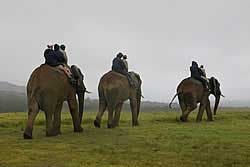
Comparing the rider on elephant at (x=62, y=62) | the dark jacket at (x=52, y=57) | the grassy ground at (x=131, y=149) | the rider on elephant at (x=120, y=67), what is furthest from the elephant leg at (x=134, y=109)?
the dark jacket at (x=52, y=57)

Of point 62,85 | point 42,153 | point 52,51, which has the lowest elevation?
point 42,153

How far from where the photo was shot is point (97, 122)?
2434cm

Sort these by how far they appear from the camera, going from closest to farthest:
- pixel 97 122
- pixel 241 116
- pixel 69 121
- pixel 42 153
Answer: pixel 42 153, pixel 97 122, pixel 69 121, pixel 241 116

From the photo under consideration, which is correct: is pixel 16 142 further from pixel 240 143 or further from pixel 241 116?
pixel 241 116

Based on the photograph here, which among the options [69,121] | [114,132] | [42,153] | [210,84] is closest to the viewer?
[42,153]

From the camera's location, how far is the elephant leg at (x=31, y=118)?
18.8 meters

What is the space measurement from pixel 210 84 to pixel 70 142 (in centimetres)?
1591

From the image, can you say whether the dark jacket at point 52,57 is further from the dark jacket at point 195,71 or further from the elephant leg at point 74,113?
the dark jacket at point 195,71

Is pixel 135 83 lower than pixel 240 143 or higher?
higher

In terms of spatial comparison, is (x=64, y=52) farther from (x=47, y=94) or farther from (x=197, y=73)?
(x=197, y=73)

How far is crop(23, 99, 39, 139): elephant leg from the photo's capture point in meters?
18.8

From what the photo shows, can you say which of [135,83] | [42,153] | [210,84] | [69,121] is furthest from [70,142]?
[210,84]

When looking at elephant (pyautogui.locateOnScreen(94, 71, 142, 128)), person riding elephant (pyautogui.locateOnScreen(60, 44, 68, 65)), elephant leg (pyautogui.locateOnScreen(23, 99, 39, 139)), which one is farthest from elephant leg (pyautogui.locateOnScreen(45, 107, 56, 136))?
elephant (pyautogui.locateOnScreen(94, 71, 142, 128))

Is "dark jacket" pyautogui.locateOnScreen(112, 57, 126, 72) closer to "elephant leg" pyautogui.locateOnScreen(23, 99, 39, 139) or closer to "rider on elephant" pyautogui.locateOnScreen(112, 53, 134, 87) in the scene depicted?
"rider on elephant" pyautogui.locateOnScreen(112, 53, 134, 87)
